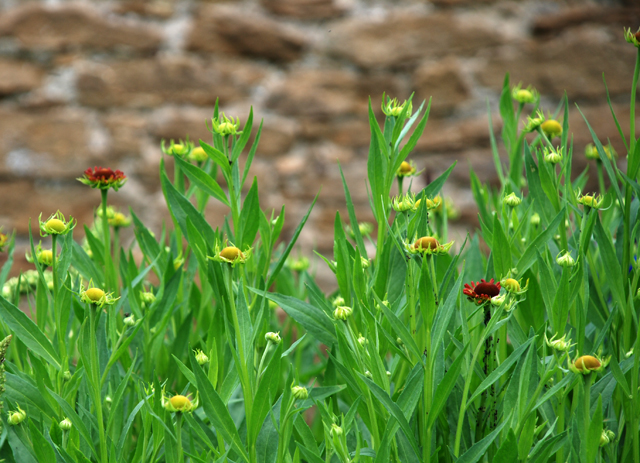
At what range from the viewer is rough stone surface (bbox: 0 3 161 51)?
1681mm

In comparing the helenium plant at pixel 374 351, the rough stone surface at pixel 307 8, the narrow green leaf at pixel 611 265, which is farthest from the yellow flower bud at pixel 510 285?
the rough stone surface at pixel 307 8

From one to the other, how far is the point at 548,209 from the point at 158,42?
1.47m

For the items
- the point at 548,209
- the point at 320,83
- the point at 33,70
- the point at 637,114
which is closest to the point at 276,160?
the point at 320,83

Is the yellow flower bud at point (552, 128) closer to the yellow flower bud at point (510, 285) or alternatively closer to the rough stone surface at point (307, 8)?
the yellow flower bud at point (510, 285)

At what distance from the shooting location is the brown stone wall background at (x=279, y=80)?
1681 mm

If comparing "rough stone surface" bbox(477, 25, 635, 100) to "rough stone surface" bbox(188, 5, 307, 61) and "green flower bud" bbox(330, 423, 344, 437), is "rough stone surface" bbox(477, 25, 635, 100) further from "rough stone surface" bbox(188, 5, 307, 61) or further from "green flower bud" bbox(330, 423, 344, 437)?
"green flower bud" bbox(330, 423, 344, 437)

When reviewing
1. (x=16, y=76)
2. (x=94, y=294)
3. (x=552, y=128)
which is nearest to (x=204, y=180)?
(x=94, y=294)

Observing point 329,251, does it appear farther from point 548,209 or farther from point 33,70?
point 548,209

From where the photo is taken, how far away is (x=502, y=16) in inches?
67.9

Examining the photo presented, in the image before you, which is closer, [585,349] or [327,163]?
[585,349]

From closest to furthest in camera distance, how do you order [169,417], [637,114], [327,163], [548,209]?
[169,417] → [548,209] → [637,114] → [327,163]

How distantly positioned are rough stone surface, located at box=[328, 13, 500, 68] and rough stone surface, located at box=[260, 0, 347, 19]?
43 millimetres

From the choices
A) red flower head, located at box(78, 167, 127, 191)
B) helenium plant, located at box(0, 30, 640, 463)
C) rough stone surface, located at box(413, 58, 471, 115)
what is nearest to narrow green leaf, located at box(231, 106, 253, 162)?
helenium plant, located at box(0, 30, 640, 463)

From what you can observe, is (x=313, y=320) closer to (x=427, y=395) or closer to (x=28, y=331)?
(x=427, y=395)
